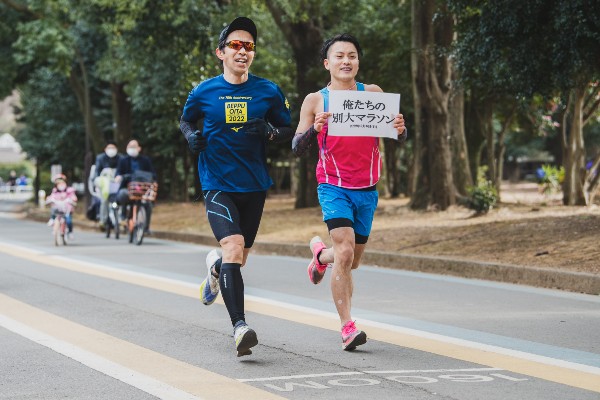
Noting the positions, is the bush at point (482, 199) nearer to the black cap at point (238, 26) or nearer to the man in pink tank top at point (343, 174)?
the man in pink tank top at point (343, 174)

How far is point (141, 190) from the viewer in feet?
71.6

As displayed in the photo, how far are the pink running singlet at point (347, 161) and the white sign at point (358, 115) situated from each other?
78mm

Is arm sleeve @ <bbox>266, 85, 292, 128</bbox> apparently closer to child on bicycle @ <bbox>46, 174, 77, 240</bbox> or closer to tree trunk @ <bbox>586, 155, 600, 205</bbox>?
child on bicycle @ <bbox>46, 174, 77, 240</bbox>

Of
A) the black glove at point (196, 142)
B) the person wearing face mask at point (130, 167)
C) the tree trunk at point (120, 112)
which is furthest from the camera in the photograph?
the tree trunk at point (120, 112)

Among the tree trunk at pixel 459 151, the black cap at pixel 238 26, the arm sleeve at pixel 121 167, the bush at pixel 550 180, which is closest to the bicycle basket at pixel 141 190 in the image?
the arm sleeve at pixel 121 167

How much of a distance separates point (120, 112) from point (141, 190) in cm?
1983

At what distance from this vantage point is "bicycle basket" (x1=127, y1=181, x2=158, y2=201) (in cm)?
2177

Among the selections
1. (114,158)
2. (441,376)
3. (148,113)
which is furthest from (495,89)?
(148,113)

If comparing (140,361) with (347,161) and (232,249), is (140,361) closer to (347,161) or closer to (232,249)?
(232,249)

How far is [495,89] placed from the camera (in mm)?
19594

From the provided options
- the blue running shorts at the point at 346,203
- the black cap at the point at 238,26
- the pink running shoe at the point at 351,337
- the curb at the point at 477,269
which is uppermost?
the black cap at the point at 238,26

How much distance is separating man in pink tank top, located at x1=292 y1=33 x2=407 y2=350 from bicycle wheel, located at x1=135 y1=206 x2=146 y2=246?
13730mm

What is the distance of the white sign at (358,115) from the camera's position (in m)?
7.62

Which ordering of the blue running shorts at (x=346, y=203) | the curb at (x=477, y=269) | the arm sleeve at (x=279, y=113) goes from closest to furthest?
the blue running shorts at (x=346, y=203) → the arm sleeve at (x=279, y=113) → the curb at (x=477, y=269)
